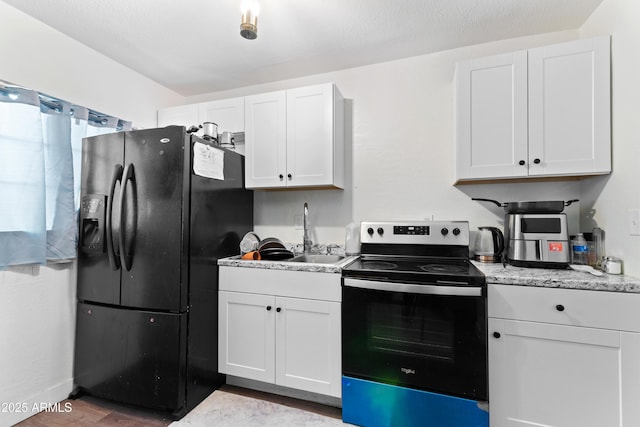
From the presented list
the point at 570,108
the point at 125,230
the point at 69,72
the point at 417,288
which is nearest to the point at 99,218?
the point at 125,230

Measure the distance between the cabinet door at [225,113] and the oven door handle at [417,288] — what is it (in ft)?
5.42

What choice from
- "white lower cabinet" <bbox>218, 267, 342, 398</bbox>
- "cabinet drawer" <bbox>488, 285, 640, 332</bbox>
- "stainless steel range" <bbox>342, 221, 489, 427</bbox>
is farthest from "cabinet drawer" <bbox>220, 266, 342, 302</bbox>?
"cabinet drawer" <bbox>488, 285, 640, 332</bbox>

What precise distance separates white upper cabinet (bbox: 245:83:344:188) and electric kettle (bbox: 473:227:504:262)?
110 centimetres

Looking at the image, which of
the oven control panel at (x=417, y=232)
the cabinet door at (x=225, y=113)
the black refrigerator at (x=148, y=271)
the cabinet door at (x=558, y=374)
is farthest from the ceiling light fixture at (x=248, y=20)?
the cabinet door at (x=558, y=374)

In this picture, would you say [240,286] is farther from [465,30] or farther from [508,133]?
[465,30]

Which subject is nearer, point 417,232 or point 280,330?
point 280,330

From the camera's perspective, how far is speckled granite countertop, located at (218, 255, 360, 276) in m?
1.79

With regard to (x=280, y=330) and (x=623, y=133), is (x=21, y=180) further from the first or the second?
(x=623, y=133)

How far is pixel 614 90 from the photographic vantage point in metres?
Answer: 1.59

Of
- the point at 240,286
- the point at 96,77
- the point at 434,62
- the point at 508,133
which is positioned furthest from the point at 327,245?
the point at 96,77

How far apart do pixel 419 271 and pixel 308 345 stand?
33.1 inches

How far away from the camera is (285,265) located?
6.21 ft

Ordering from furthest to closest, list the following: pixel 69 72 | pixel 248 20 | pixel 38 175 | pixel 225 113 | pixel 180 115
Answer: pixel 180 115 < pixel 225 113 < pixel 69 72 < pixel 38 175 < pixel 248 20

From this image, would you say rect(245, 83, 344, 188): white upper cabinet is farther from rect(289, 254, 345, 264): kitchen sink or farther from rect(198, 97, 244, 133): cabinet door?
rect(289, 254, 345, 264): kitchen sink
